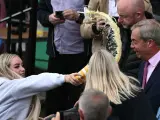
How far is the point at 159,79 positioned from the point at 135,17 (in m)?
0.85

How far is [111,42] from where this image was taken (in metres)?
5.10

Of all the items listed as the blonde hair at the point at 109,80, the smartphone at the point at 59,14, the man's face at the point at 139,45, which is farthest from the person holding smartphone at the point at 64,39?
the blonde hair at the point at 109,80

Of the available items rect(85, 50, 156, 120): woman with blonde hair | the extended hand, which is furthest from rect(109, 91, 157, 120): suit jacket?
the extended hand

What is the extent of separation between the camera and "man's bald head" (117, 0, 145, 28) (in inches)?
199

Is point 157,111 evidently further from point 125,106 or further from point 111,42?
point 111,42

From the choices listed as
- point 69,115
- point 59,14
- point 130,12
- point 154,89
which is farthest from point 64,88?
point 69,115

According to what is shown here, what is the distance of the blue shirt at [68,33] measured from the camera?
229 inches

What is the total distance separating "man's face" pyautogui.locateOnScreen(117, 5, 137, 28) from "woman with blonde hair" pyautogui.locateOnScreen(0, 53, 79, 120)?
104 cm

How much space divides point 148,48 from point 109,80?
783 mm

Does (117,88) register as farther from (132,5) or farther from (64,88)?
(64,88)

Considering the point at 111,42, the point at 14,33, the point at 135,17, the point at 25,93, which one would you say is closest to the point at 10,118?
the point at 25,93

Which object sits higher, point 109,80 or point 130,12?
point 130,12

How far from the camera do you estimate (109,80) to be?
3992 millimetres

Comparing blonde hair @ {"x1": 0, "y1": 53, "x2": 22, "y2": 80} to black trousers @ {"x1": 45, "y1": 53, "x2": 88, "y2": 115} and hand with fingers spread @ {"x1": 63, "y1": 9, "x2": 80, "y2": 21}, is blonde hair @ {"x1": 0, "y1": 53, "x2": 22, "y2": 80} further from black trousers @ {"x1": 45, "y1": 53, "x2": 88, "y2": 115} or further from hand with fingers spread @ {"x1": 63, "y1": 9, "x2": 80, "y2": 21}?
black trousers @ {"x1": 45, "y1": 53, "x2": 88, "y2": 115}
